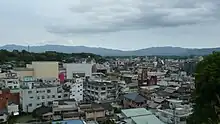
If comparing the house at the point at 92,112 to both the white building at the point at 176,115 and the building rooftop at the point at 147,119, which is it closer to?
the building rooftop at the point at 147,119

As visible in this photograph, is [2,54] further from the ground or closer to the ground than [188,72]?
further from the ground

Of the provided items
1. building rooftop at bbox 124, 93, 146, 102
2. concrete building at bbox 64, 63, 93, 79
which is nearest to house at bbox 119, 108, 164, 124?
building rooftop at bbox 124, 93, 146, 102

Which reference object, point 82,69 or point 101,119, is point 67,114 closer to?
point 101,119

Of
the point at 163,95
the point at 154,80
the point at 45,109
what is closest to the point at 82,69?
the point at 154,80

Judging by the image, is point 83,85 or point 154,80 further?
point 154,80

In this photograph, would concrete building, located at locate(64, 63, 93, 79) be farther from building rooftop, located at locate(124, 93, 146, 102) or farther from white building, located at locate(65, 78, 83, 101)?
building rooftop, located at locate(124, 93, 146, 102)

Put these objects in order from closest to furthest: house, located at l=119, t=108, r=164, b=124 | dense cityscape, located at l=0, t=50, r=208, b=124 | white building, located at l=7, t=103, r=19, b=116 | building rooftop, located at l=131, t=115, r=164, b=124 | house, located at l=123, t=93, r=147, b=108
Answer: building rooftop, located at l=131, t=115, r=164, b=124 < house, located at l=119, t=108, r=164, b=124 < dense cityscape, located at l=0, t=50, r=208, b=124 < white building, located at l=7, t=103, r=19, b=116 < house, located at l=123, t=93, r=147, b=108

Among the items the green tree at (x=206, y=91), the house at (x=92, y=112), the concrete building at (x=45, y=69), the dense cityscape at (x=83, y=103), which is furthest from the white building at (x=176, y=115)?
the concrete building at (x=45, y=69)
